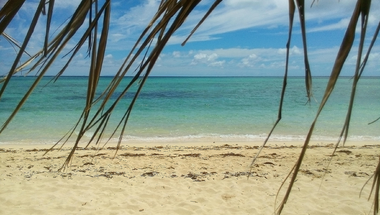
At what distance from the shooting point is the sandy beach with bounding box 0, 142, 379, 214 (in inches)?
161

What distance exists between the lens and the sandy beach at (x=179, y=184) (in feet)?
13.4

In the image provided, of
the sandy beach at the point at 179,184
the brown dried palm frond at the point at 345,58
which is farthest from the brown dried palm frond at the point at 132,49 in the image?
the sandy beach at the point at 179,184

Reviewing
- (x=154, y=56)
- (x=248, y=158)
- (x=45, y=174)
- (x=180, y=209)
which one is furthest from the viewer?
(x=248, y=158)

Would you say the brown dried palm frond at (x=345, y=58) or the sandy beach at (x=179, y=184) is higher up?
the brown dried palm frond at (x=345, y=58)

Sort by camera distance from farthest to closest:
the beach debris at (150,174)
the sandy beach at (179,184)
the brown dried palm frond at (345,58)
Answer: the beach debris at (150,174) → the sandy beach at (179,184) → the brown dried palm frond at (345,58)

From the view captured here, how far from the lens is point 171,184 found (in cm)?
500

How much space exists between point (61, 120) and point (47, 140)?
14.1ft

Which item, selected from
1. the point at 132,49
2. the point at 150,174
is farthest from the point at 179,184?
the point at 132,49

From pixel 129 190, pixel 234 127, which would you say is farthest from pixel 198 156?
pixel 234 127

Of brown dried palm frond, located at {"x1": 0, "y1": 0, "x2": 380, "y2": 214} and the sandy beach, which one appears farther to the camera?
the sandy beach

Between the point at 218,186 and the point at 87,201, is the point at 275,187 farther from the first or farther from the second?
the point at 87,201

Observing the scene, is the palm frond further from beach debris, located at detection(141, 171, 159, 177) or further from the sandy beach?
beach debris, located at detection(141, 171, 159, 177)

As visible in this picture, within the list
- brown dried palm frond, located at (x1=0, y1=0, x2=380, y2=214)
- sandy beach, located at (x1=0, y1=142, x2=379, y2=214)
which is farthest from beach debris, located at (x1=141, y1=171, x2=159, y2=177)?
brown dried palm frond, located at (x1=0, y1=0, x2=380, y2=214)

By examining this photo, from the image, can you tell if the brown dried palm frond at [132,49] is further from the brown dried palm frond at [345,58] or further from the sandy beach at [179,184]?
the sandy beach at [179,184]
